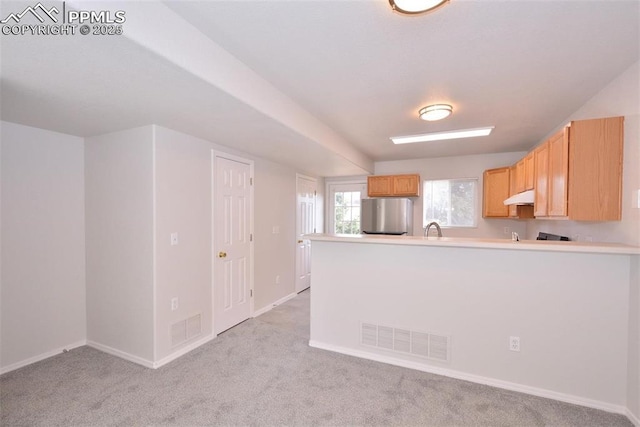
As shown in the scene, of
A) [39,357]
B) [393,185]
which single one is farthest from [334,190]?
[39,357]

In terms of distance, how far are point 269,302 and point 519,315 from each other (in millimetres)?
3171

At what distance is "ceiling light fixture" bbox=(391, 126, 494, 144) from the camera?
343 centimetres

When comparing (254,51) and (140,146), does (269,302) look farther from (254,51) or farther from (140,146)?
(254,51)

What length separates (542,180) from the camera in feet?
8.99

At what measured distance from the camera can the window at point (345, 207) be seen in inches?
234

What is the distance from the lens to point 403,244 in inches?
102

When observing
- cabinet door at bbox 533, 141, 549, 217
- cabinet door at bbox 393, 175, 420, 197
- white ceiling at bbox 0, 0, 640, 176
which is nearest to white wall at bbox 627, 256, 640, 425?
cabinet door at bbox 533, 141, 549, 217

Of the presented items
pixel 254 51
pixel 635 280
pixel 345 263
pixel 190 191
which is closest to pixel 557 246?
pixel 635 280

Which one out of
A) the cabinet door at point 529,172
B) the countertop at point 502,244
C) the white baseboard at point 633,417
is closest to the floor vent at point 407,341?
the countertop at point 502,244

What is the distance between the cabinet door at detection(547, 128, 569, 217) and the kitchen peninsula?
38 cm

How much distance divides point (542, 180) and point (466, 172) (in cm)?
238

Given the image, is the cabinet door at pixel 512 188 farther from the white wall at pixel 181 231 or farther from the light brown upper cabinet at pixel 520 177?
the white wall at pixel 181 231

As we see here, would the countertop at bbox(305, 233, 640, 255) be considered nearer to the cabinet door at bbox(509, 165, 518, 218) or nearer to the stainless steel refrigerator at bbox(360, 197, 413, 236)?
the cabinet door at bbox(509, 165, 518, 218)

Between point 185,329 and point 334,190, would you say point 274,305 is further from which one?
point 334,190
